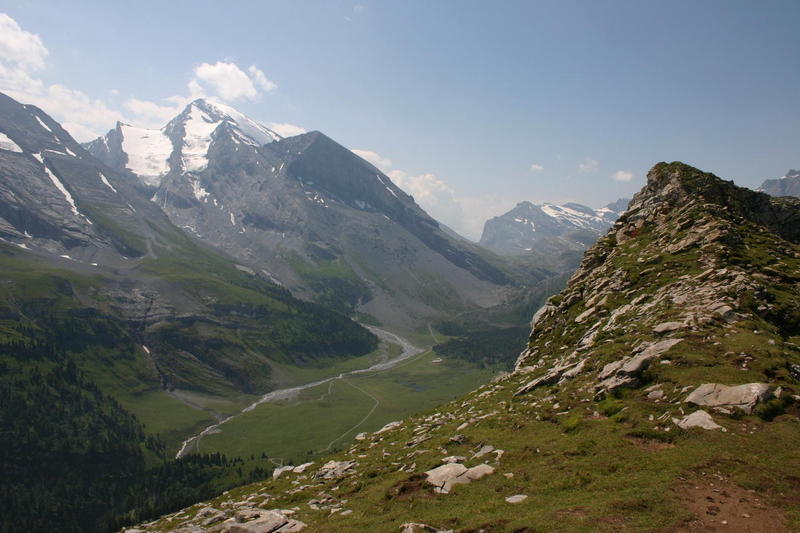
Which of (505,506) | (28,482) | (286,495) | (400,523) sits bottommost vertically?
(28,482)

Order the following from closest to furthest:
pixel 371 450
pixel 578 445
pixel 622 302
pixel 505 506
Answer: pixel 505 506 → pixel 578 445 → pixel 371 450 → pixel 622 302

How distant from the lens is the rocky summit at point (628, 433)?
61.0 ft

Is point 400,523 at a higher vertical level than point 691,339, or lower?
lower

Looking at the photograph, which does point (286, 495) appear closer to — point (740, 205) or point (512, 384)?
point (512, 384)

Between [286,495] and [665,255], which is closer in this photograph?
[286,495]

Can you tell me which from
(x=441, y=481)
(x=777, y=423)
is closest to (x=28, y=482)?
(x=441, y=481)

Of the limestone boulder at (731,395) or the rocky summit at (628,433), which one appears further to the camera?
the limestone boulder at (731,395)

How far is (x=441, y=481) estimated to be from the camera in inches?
1008

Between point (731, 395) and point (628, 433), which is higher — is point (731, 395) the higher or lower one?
the higher one

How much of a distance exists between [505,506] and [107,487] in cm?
22995

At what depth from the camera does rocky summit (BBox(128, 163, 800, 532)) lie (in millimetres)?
18578

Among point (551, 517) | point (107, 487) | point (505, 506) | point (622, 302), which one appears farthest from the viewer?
point (107, 487)

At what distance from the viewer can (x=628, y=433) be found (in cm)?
2408

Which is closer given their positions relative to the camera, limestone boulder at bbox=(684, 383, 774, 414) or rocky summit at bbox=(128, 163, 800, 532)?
rocky summit at bbox=(128, 163, 800, 532)
